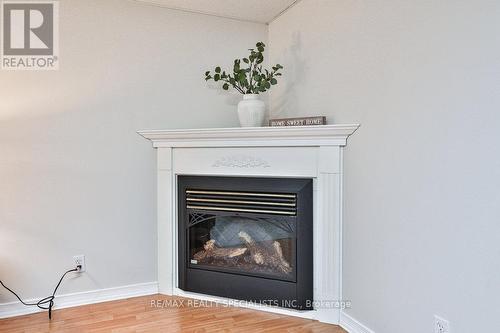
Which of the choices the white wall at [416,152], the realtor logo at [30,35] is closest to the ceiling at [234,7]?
the white wall at [416,152]

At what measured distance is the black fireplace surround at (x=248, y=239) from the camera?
2242 mm

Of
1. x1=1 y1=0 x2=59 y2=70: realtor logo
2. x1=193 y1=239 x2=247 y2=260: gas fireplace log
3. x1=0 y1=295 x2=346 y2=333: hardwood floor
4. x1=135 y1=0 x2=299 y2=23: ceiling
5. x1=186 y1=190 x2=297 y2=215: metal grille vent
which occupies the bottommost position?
x1=0 y1=295 x2=346 y2=333: hardwood floor

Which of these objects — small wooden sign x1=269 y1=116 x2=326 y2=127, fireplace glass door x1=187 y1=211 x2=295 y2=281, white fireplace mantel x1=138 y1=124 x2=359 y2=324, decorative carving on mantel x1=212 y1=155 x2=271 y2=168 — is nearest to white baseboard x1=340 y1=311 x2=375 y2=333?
white fireplace mantel x1=138 y1=124 x2=359 y2=324

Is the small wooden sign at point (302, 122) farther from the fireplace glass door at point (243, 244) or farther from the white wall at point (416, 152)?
the fireplace glass door at point (243, 244)

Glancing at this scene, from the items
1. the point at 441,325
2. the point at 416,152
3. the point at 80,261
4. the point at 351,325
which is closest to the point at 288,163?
the point at 416,152

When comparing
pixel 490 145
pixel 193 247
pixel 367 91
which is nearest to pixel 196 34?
pixel 367 91

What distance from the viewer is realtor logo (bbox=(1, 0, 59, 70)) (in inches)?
89.6

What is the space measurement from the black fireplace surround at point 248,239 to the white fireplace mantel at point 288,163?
0.19 ft

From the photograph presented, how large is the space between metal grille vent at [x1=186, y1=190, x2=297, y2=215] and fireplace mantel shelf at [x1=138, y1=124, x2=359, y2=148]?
0.36 meters

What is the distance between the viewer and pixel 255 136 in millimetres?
2279

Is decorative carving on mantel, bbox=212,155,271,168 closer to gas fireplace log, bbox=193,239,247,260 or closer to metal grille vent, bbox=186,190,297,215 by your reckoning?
metal grille vent, bbox=186,190,297,215

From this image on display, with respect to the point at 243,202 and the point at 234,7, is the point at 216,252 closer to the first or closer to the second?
the point at 243,202

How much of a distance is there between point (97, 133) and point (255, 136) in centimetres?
121

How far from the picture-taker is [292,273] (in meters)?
2.27
